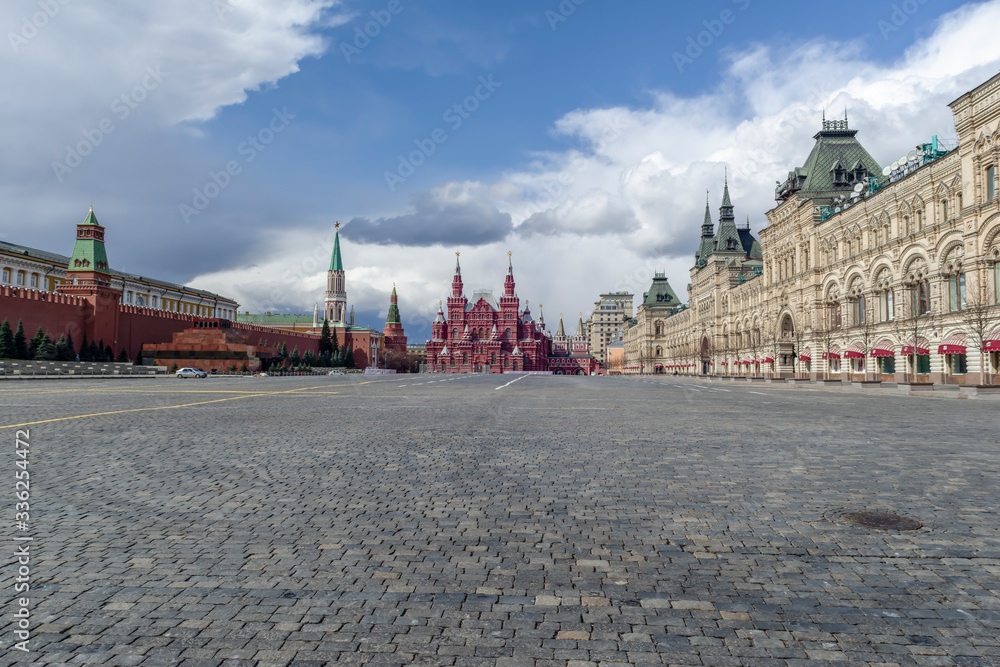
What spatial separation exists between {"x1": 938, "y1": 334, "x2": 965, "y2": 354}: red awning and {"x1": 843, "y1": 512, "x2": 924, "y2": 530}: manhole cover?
33.8m

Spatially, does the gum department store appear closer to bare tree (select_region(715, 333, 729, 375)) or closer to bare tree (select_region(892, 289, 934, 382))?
bare tree (select_region(892, 289, 934, 382))

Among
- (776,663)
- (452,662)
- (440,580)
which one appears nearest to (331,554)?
(440,580)

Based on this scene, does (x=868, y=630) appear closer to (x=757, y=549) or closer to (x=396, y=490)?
(x=757, y=549)

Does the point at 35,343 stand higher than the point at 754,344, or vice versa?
the point at 35,343

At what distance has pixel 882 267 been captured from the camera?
42.2 meters

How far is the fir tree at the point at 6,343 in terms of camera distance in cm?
5041

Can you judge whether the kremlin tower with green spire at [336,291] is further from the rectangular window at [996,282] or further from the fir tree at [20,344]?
the rectangular window at [996,282]

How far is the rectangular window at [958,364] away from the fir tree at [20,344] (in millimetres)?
66760

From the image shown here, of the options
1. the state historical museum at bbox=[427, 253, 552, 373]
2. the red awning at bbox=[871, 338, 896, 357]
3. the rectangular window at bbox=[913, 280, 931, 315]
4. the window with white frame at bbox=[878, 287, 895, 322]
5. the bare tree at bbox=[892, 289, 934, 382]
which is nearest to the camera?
the bare tree at bbox=[892, 289, 934, 382]

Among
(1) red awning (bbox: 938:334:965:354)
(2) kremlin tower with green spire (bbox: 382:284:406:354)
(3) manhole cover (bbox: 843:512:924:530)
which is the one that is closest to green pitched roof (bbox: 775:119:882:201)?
(1) red awning (bbox: 938:334:965:354)

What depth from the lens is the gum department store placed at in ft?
104

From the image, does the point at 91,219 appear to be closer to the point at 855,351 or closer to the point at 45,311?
the point at 45,311

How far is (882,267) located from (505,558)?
151ft

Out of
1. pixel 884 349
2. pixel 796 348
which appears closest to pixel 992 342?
pixel 884 349
